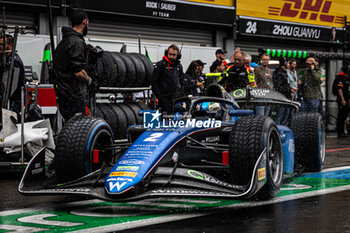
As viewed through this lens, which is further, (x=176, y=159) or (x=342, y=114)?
(x=342, y=114)

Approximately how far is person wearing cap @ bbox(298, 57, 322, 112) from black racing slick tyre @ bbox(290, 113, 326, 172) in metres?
7.61

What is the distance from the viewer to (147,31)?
59.3ft

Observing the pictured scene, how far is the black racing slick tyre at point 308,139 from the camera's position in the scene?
8.24m

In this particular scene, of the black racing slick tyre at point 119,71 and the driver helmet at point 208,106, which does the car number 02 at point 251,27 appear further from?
the driver helmet at point 208,106

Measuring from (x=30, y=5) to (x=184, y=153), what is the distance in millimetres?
9661

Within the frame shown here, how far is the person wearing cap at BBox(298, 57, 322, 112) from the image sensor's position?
52.1 feet

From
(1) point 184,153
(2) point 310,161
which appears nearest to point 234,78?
(2) point 310,161

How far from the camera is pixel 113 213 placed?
18.1ft

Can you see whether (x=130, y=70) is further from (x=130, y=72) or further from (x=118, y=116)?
(x=118, y=116)

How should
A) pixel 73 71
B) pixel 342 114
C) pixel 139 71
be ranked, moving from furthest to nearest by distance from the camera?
pixel 342 114, pixel 139 71, pixel 73 71

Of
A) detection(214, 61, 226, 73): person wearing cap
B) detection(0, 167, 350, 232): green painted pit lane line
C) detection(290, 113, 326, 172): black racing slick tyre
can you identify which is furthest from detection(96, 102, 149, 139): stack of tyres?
detection(0, 167, 350, 232): green painted pit lane line

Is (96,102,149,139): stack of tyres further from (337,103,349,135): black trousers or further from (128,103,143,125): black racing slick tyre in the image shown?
(337,103,349,135): black trousers

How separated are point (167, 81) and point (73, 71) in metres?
3.54

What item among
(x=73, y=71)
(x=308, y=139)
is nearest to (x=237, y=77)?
(x=308, y=139)
